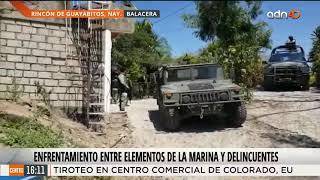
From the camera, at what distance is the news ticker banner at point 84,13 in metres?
6.61

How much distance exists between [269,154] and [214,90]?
116 centimetres

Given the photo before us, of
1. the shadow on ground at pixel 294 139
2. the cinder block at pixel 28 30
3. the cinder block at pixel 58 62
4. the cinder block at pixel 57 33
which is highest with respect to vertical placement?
the cinder block at pixel 28 30

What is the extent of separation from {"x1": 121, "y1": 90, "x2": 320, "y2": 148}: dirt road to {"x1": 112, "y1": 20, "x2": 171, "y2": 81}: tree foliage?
0.85 metres

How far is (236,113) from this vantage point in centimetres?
671

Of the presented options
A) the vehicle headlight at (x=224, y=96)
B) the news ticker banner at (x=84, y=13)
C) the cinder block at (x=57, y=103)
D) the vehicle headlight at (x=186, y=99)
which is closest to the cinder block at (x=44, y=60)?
the cinder block at (x=57, y=103)

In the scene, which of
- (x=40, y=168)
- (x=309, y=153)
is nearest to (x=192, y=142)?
(x=309, y=153)

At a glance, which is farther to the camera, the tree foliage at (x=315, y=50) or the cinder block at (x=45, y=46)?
the cinder block at (x=45, y=46)

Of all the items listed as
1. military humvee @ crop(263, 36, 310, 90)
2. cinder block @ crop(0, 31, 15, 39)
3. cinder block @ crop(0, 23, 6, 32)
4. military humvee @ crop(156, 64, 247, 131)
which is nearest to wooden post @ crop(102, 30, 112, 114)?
military humvee @ crop(156, 64, 247, 131)

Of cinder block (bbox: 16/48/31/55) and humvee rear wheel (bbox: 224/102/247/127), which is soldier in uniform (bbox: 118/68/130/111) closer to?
humvee rear wheel (bbox: 224/102/247/127)

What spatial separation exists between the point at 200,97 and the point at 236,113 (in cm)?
54

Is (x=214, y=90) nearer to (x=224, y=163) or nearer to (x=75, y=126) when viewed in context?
(x=224, y=163)

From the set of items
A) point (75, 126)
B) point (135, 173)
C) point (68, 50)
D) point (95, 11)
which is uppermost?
point (95, 11)

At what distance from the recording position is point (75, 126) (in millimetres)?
7496

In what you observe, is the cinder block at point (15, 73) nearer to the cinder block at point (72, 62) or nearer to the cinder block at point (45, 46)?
the cinder block at point (45, 46)
